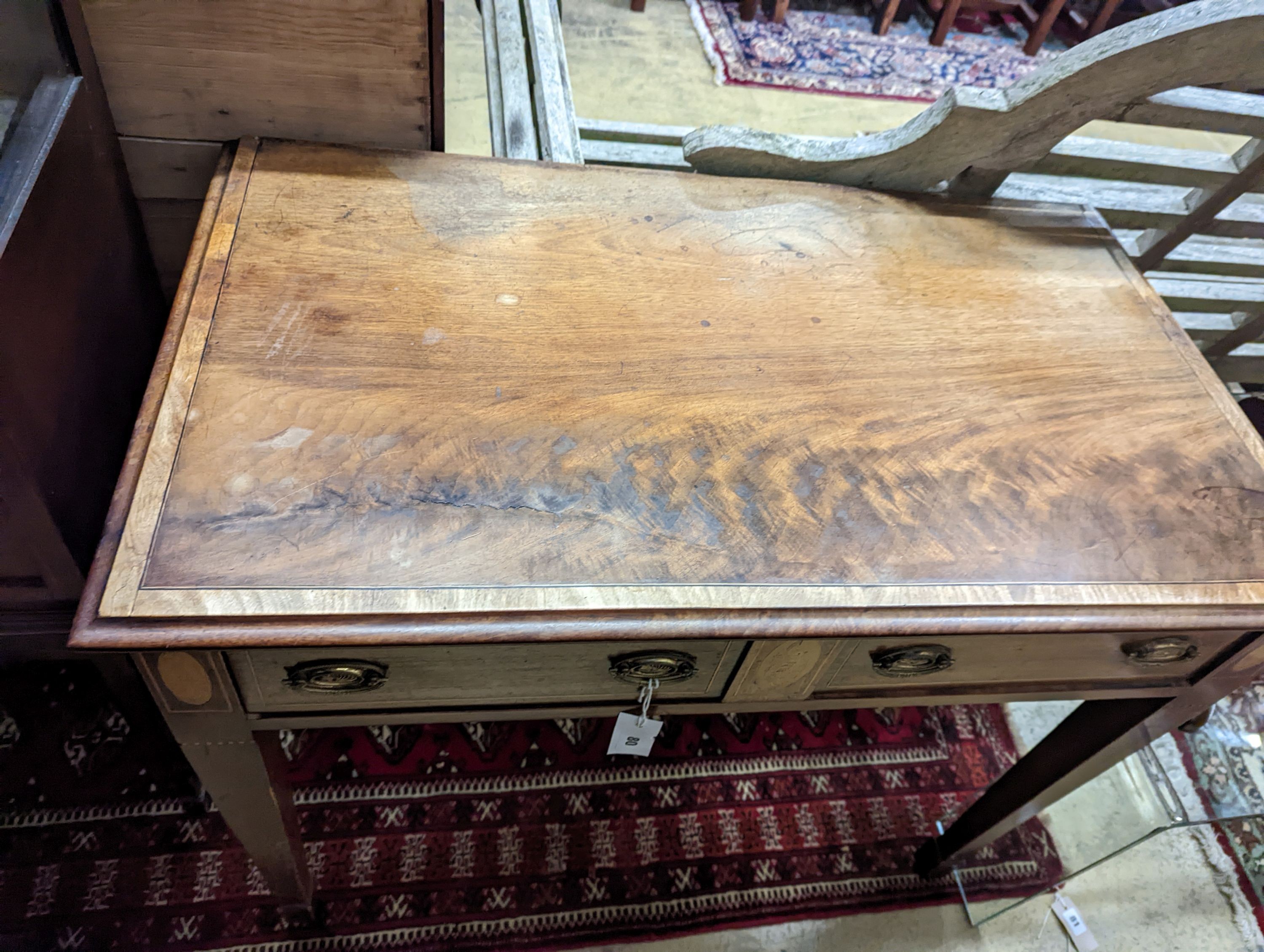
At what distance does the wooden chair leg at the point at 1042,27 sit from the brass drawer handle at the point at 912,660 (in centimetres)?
280

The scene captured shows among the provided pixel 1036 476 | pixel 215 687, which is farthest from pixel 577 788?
pixel 1036 476

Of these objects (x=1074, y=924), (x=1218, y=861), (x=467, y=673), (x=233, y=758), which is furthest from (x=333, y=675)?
(x=1218, y=861)

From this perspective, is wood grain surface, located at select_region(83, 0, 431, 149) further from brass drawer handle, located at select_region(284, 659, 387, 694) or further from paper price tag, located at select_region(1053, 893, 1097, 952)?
paper price tag, located at select_region(1053, 893, 1097, 952)

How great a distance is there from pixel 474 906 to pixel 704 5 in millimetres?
3129

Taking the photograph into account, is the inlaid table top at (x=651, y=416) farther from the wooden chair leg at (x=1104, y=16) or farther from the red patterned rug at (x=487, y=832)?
the wooden chair leg at (x=1104, y=16)

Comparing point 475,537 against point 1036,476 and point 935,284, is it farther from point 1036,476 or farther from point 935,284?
point 935,284

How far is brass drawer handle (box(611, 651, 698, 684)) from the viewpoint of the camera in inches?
29.0

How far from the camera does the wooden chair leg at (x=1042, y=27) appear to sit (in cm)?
Answer: 266

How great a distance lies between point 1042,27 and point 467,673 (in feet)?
10.3

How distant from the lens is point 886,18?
2.82m

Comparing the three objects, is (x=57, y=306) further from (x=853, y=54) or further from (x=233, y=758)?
(x=853, y=54)

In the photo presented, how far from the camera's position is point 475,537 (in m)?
0.66

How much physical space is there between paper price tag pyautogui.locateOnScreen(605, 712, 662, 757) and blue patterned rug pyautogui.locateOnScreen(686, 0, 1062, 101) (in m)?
2.47

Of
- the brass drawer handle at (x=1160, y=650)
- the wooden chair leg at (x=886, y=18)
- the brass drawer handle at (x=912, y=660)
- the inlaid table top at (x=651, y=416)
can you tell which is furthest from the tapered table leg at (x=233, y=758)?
the wooden chair leg at (x=886, y=18)
